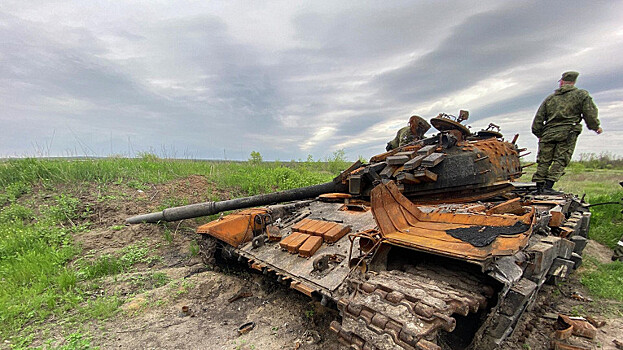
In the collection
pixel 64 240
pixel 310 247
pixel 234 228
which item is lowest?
pixel 64 240

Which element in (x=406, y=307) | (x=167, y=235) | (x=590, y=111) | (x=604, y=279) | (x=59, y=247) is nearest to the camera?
(x=406, y=307)

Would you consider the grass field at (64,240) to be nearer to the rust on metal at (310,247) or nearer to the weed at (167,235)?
the weed at (167,235)

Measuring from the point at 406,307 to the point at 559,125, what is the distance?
6.19 meters

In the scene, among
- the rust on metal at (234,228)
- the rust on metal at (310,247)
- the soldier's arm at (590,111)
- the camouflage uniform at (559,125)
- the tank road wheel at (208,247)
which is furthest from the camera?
the camouflage uniform at (559,125)

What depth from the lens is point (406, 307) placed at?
1.83 m

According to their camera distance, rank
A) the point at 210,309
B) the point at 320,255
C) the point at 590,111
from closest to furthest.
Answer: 1. the point at 320,255
2. the point at 210,309
3. the point at 590,111

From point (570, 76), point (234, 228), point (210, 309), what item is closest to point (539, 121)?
point (570, 76)

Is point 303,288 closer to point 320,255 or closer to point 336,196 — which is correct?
point 320,255

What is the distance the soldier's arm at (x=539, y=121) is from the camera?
5.90 meters

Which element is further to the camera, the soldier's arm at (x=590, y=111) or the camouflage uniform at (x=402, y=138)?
the camouflage uniform at (x=402, y=138)

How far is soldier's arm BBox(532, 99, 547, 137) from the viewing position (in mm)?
→ 5898

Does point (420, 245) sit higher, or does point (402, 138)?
point (402, 138)

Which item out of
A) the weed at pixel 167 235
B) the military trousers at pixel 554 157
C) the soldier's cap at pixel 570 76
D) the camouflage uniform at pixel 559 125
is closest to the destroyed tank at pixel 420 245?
the military trousers at pixel 554 157

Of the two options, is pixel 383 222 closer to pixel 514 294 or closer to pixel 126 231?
pixel 514 294
